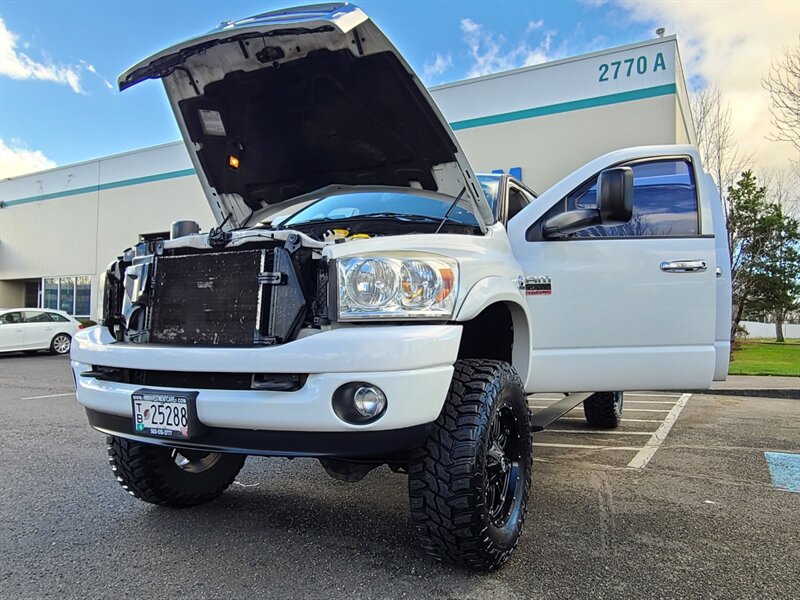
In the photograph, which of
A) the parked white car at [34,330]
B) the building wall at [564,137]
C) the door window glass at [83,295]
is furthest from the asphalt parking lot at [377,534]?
the door window glass at [83,295]

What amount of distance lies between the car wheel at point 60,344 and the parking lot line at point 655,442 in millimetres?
15341

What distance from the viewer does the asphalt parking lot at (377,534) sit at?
91.7 inches

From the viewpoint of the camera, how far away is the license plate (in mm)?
2189

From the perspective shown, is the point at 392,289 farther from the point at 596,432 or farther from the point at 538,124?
the point at 538,124

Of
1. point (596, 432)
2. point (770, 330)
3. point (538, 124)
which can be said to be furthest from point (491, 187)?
point (770, 330)

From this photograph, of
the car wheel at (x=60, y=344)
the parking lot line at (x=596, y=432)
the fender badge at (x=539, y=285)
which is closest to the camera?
the fender badge at (x=539, y=285)

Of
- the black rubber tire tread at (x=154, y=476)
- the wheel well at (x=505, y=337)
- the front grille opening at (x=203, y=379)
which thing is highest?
the wheel well at (x=505, y=337)

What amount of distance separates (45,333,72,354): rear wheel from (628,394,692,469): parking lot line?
15341mm

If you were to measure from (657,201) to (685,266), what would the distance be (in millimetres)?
481

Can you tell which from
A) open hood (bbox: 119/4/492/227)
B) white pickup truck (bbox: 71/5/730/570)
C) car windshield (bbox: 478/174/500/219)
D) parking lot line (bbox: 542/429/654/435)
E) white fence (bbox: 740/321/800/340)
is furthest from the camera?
white fence (bbox: 740/321/800/340)

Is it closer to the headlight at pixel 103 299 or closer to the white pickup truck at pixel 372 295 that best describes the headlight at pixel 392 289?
the white pickup truck at pixel 372 295

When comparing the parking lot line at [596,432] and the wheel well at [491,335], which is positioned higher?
the wheel well at [491,335]

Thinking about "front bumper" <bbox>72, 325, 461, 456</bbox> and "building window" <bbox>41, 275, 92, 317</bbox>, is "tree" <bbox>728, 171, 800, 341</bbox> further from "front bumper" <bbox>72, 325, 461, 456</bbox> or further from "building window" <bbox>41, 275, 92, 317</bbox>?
"building window" <bbox>41, 275, 92, 317</bbox>

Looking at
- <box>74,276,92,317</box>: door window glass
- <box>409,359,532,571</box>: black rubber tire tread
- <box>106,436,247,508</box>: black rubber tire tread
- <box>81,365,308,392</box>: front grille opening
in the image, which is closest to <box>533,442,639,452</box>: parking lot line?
<box>409,359,532,571</box>: black rubber tire tread
